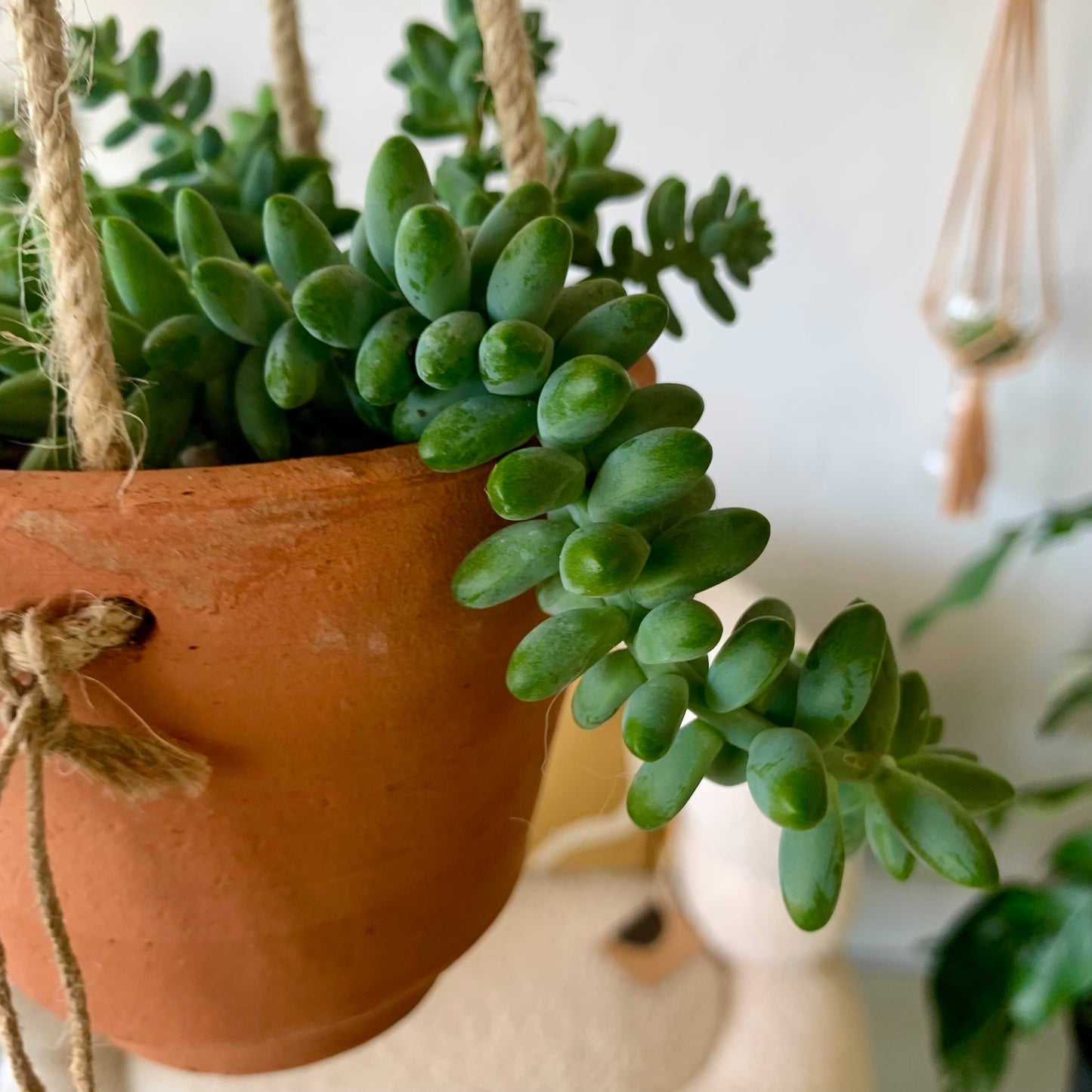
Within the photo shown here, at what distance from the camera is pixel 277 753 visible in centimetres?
30

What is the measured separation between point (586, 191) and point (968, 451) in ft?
2.03

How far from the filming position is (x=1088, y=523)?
926 millimetres

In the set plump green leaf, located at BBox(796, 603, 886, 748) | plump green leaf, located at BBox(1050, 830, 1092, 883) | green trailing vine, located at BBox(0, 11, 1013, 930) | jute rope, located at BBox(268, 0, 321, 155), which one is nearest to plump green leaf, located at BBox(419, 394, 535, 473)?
green trailing vine, located at BBox(0, 11, 1013, 930)

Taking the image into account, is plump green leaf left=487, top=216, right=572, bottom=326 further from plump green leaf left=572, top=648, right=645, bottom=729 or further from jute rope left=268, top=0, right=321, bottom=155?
jute rope left=268, top=0, right=321, bottom=155

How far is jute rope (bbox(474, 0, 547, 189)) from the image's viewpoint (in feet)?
1.05

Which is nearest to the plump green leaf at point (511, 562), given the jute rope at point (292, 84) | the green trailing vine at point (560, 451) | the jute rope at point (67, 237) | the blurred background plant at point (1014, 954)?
the green trailing vine at point (560, 451)

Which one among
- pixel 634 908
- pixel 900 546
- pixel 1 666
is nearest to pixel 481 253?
pixel 1 666

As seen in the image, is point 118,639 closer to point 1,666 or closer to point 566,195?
point 1,666

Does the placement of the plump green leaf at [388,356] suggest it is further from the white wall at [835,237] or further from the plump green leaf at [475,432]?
the white wall at [835,237]

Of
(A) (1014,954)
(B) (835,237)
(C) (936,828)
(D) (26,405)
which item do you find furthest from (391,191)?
(A) (1014,954)

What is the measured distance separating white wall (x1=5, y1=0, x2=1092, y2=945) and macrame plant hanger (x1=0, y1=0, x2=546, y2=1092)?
0.65 metres

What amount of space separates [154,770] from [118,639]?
0.04m

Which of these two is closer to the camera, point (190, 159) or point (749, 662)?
point (749, 662)

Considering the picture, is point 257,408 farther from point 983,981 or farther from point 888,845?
point 983,981
